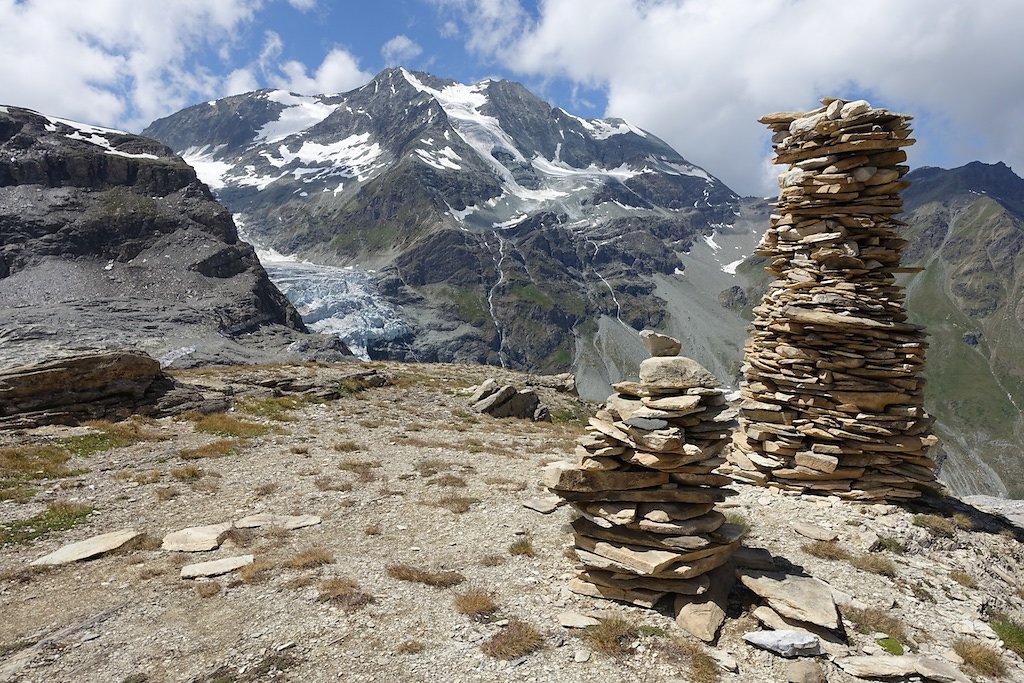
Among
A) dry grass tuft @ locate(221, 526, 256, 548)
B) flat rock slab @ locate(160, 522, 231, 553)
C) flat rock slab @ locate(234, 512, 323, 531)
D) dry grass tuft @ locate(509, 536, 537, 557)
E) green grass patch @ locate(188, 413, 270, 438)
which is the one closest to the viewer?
dry grass tuft @ locate(509, 536, 537, 557)

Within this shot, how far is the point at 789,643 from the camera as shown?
9.23 metres

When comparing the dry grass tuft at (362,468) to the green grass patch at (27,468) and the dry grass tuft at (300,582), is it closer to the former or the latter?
the dry grass tuft at (300,582)

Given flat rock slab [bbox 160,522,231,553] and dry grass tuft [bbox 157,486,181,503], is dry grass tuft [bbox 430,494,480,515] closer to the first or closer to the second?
flat rock slab [bbox 160,522,231,553]

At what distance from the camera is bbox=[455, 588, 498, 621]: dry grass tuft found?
10359mm

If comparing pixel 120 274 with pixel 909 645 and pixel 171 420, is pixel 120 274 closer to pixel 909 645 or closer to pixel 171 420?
pixel 171 420

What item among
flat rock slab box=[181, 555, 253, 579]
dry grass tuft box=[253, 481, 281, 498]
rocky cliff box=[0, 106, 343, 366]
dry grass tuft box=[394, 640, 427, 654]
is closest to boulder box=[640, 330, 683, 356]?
dry grass tuft box=[394, 640, 427, 654]

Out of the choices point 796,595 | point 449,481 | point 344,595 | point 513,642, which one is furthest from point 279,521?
point 796,595

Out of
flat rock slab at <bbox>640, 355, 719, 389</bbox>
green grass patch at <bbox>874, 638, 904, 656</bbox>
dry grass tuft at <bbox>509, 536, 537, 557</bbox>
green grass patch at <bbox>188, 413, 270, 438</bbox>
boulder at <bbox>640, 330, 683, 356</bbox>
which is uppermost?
boulder at <bbox>640, 330, 683, 356</bbox>

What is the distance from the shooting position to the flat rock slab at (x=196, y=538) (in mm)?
13305

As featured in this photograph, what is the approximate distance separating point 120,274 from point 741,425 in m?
172

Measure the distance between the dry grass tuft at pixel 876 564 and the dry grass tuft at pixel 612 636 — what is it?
6036 millimetres

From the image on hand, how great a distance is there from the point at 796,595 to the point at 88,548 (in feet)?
50.8

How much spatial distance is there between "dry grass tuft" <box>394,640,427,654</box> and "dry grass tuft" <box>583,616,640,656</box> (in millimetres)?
2815

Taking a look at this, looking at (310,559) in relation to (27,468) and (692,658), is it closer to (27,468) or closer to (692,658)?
(692,658)
